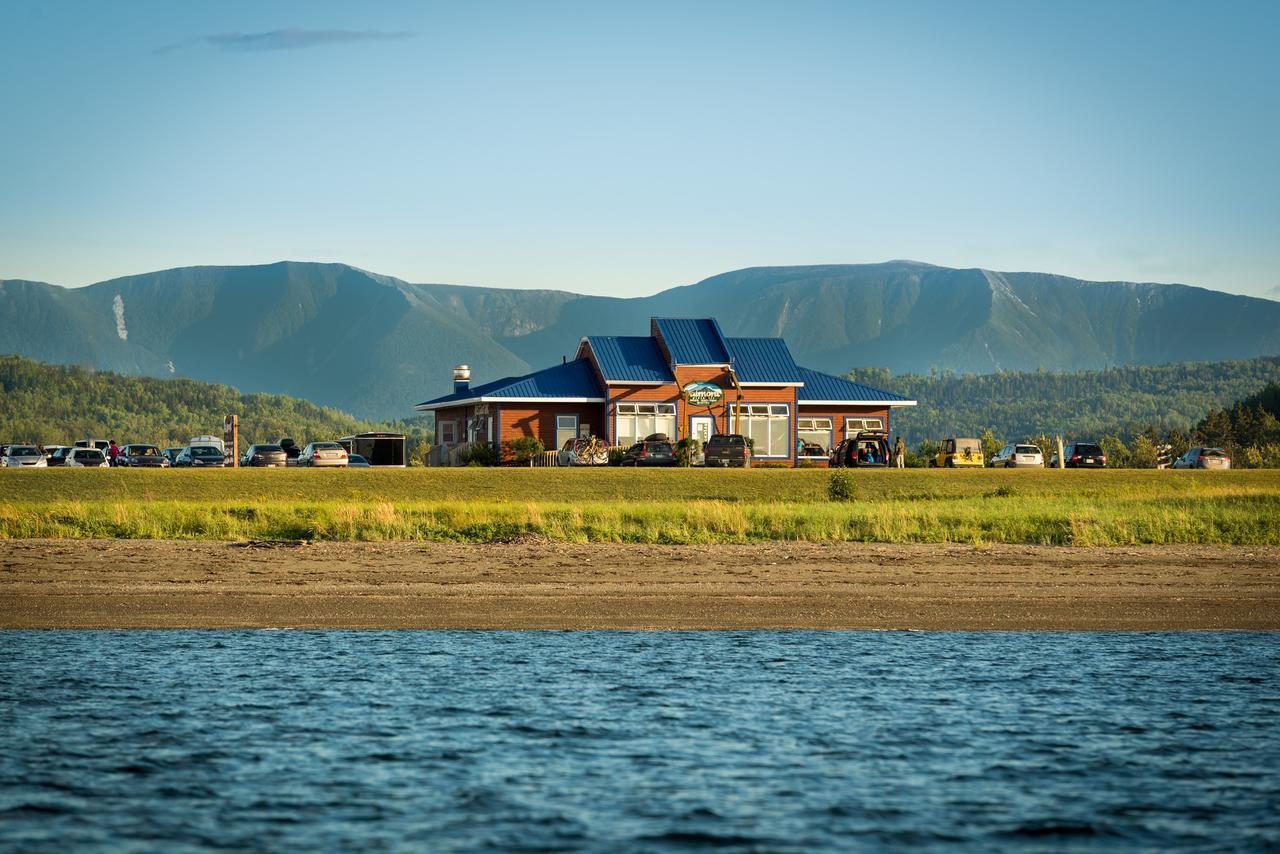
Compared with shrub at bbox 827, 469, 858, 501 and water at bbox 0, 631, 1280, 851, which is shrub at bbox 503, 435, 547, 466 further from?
water at bbox 0, 631, 1280, 851

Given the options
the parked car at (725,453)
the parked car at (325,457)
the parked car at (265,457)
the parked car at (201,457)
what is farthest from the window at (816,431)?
the parked car at (201,457)

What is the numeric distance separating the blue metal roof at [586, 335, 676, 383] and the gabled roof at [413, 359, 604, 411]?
1.22 metres

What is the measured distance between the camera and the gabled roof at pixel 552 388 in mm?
65375

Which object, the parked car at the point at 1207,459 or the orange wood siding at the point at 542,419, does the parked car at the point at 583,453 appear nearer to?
the orange wood siding at the point at 542,419

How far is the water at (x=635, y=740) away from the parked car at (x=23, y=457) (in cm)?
5380

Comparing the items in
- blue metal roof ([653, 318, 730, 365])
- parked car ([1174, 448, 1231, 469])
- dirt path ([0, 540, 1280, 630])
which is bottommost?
dirt path ([0, 540, 1280, 630])

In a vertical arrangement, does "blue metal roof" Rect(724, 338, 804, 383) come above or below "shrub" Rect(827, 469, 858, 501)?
above

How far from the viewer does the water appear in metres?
11.0

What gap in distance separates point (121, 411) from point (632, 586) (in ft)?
566

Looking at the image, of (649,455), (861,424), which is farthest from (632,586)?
(861,424)

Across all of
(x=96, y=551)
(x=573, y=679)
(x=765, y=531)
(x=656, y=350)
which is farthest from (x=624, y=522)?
(x=656, y=350)

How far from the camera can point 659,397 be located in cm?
6656

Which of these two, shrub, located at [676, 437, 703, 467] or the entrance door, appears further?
the entrance door

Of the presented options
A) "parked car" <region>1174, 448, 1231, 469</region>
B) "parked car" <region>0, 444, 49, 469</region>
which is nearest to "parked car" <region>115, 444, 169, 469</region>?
"parked car" <region>0, 444, 49, 469</region>
